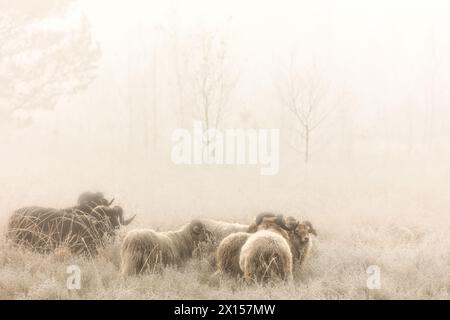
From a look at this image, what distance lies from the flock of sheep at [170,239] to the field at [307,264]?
18 cm

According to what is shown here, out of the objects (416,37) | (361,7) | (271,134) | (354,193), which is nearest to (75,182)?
(354,193)

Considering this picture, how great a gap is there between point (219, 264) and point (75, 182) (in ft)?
30.1

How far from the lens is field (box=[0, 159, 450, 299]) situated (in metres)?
6.25

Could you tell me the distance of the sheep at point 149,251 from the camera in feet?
21.8

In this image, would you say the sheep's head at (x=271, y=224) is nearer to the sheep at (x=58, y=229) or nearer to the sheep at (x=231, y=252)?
the sheep at (x=231, y=252)

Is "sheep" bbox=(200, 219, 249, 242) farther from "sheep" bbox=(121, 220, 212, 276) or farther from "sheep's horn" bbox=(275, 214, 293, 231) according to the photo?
"sheep's horn" bbox=(275, 214, 293, 231)

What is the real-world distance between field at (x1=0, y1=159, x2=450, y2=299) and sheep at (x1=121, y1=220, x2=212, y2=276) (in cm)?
15

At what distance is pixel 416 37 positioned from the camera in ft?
174

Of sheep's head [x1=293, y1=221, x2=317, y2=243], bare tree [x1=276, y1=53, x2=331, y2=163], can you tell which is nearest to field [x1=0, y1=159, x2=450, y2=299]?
sheep's head [x1=293, y1=221, x2=317, y2=243]

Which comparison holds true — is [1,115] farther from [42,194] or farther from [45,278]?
[45,278]

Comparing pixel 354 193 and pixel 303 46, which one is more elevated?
pixel 303 46

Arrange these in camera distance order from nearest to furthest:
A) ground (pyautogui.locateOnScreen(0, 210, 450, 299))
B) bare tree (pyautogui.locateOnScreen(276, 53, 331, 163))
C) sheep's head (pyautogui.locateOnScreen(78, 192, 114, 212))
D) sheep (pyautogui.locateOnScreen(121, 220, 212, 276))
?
ground (pyautogui.locateOnScreen(0, 210, 450, 299))
sheep (pyautogui.locateOnScreen(121, 220, 212, 276))
sheep's head (pyautogui.locateOnScreen(78, 192, 114, 212))
bare tree (pyautogui.locateOnScreen(276, 53, 331, 163))

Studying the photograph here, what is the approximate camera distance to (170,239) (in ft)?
23.4
